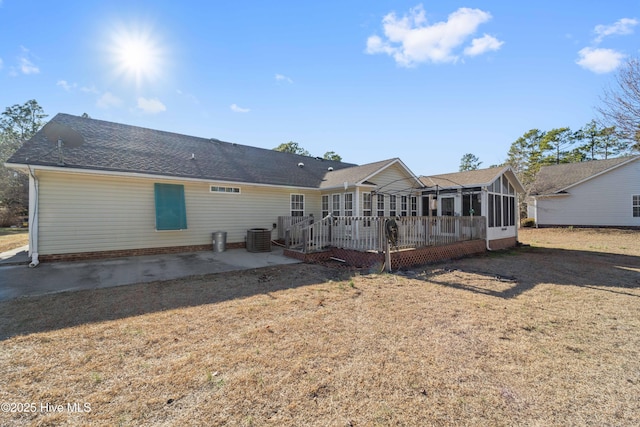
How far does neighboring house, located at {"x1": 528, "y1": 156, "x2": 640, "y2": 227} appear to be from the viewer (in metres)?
19.3

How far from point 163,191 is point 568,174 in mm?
30267

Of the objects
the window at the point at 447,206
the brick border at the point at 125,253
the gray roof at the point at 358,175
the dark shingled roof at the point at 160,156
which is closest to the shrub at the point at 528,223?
the window at the point at 447,206

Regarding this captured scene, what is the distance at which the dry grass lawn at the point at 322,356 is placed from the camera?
2266mm

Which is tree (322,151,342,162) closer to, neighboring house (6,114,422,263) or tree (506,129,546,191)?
tree (506,129,546,191)

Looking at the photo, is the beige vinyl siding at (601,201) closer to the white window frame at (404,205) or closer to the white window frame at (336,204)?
the white window frame at (404,205)

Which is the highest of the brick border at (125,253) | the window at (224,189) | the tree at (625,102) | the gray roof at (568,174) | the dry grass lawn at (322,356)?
the tree at (625,102)

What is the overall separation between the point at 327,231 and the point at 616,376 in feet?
25.8

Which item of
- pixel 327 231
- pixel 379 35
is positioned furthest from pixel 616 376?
pixel 379 35

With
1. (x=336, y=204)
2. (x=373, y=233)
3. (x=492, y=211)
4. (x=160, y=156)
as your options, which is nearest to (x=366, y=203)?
(x=336, y=204)

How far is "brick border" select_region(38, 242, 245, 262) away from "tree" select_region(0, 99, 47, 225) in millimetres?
26561

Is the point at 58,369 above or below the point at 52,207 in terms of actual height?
below

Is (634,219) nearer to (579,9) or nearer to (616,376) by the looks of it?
(579,9)

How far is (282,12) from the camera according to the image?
31.8ft

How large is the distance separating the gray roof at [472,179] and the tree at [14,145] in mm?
36888
